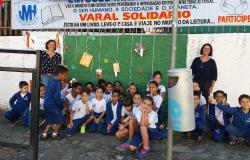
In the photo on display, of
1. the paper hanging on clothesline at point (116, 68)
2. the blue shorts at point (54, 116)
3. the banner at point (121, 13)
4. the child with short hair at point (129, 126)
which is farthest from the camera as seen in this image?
the paper hanging on clothesline at point (116, 68)

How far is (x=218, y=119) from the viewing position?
7445 mm

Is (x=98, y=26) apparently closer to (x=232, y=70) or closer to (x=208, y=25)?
(x=208, y=25)

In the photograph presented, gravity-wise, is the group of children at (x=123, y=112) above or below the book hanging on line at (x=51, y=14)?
below

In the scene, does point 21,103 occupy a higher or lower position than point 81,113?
higher

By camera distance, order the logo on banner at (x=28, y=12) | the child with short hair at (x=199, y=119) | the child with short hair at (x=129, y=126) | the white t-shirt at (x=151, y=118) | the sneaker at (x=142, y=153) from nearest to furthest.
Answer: the sneaker at (x=142, y=153) < the white t-shirt at (x=151, y=118) < the child with short hair at (x=129, y=126) < the child with short hair at (x=199, y=119) < the logo on banner at (x=28, y=12)

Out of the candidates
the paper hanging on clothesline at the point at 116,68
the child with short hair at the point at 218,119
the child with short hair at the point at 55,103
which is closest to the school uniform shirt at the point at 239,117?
the child with short hair at the point at 218,119

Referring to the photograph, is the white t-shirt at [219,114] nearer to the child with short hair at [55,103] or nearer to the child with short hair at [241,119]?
the child with short hair at [241,119]

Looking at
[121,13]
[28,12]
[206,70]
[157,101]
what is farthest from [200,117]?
[28,12]

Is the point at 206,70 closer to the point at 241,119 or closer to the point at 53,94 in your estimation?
the point at 241,119

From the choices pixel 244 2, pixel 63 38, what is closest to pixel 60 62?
pixel 63 38

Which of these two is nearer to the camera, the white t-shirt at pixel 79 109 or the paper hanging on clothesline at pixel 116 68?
the white t-shirt at pixel 79 109

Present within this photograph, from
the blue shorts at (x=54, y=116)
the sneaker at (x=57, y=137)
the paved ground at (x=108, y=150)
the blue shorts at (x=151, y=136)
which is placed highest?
the blue shorts at (x=54, y=116)

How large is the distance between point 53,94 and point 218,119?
2809mm

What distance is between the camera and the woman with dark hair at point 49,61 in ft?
30.2
